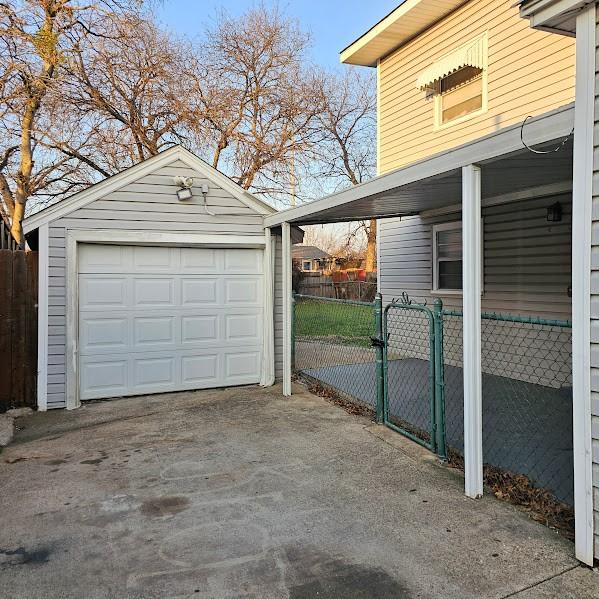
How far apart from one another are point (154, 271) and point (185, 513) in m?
4.01

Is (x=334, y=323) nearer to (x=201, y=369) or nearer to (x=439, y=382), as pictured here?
(x=201, y=369)

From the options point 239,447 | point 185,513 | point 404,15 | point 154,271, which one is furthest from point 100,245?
point 404,15

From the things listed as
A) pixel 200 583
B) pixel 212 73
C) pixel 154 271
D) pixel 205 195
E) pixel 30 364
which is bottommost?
pixel 200 583

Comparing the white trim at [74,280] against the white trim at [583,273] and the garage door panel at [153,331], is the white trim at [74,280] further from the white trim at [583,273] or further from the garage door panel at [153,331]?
the white trim at [583,273]

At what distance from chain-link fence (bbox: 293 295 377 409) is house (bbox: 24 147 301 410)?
1111mm

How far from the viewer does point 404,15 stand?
8.23 metres

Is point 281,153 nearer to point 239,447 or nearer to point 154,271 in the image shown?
point 154,271

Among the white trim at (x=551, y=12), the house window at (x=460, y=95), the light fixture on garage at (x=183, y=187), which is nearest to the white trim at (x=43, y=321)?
the light fixture on garage at (x=183, y=187)

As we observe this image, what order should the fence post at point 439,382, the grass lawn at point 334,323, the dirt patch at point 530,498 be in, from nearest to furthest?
1. the dirt patch at point 530,498
2. the fence post at point 439,382
3. the grass lawn at point 334,323

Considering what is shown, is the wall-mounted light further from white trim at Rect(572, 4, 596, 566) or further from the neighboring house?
the neighboring house

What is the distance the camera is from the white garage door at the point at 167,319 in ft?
20.8

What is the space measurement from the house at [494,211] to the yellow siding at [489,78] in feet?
0.07

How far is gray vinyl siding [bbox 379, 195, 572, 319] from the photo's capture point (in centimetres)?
648

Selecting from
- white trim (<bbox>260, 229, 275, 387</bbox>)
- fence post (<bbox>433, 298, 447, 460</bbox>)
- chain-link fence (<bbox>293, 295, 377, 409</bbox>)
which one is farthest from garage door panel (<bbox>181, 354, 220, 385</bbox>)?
fence post (<bbox>433, 298, 447, 460</bbox>)
